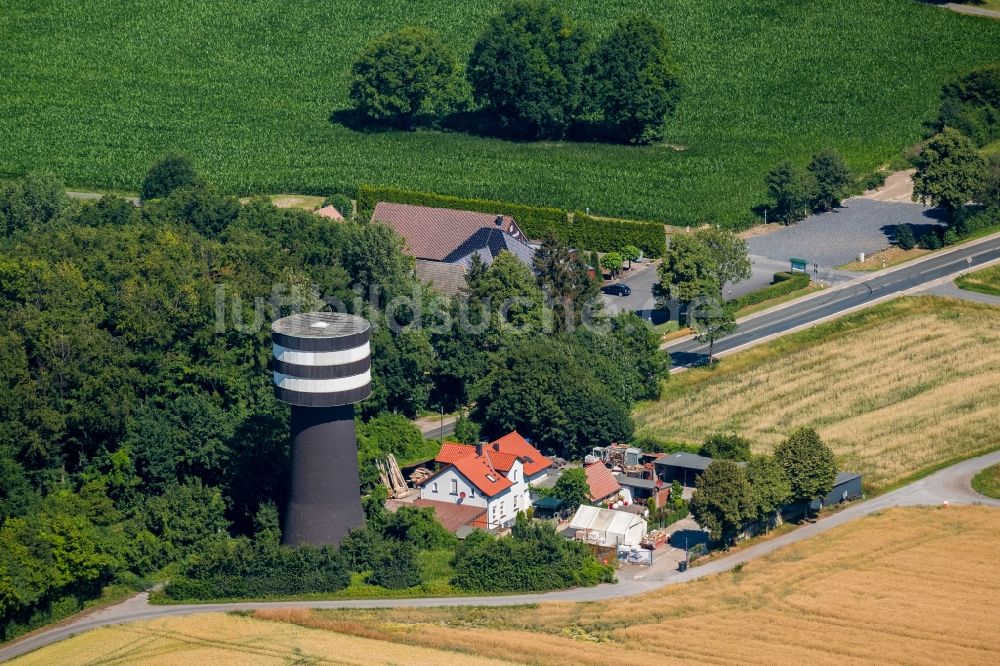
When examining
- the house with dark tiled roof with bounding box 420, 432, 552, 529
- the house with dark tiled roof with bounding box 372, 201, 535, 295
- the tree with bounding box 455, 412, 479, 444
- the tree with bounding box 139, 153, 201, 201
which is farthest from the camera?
the tree with bounding box 139, 153, 201, 201

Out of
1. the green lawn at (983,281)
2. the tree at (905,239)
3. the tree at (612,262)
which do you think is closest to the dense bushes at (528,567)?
the tree at (612,262)

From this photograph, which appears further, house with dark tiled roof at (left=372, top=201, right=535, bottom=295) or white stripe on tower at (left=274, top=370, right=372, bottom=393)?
house with dark tiled roof at (left=372, top=201, right=535, bottom=295)

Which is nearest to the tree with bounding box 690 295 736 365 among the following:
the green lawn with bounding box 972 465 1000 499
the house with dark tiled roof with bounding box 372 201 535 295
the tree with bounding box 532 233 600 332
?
the tree with bounding box 532 233 600 332

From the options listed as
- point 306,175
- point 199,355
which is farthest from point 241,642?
point 306,175

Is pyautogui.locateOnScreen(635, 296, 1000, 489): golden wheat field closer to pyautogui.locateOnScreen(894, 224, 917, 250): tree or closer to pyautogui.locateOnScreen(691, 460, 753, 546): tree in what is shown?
pyautogui.locateOnScreen(691, 460, 753, 546): tree

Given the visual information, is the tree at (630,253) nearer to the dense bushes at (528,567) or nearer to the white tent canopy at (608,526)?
the white tent canopy at (608,526)

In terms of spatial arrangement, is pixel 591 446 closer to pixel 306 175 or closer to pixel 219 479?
pixel 219 479

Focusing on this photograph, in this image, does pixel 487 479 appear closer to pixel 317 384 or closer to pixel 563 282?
pixel 317 384
